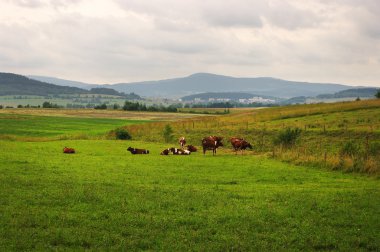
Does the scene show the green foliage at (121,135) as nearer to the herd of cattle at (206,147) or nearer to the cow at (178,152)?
the herd of cattle at (206,147)

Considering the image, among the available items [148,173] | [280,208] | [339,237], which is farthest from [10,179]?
[339,237]

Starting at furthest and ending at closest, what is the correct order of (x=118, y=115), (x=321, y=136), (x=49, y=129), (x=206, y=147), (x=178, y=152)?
(x=118, y=115) < (x=49, y=129) < (x=321, y=136) < (x=178, y=152) < (x=206, y=147)

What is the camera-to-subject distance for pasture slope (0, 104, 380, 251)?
1152 centimetres

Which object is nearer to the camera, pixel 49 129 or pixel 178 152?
pixel 178 152

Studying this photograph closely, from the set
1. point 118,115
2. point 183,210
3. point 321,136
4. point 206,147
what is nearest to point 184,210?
point 183,210

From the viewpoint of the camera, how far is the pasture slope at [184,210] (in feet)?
37.8

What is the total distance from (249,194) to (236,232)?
18.6ft

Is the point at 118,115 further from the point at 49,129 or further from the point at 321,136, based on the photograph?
the point at 321,136

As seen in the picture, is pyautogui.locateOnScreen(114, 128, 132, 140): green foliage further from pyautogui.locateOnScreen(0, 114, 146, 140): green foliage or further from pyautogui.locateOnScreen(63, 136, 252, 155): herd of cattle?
pyautogui.locateOnScreen(63, 136, 252, 155): herd of cattle

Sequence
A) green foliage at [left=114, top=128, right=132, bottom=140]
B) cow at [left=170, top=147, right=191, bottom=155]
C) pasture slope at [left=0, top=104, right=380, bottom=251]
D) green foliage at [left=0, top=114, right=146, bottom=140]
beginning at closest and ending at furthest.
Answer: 1. pasture slope at [left=0, top=104, right=380, bottom=251]
2. cow at [left=170, top=147, right=191, bottom=155]
3. green foliage at [left=114, top=128, right=132, bottom=140]
4. green foliage at [left=0, top=114, right=146, bottom=140]

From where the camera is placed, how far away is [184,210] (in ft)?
49.0

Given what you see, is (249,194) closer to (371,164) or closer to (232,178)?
(232,178)

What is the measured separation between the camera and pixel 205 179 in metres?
22.5

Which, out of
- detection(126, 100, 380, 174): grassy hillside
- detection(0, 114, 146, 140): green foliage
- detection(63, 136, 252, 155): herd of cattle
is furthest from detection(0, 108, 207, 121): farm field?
detection(63, 136, 252, 155): herd of cattle
